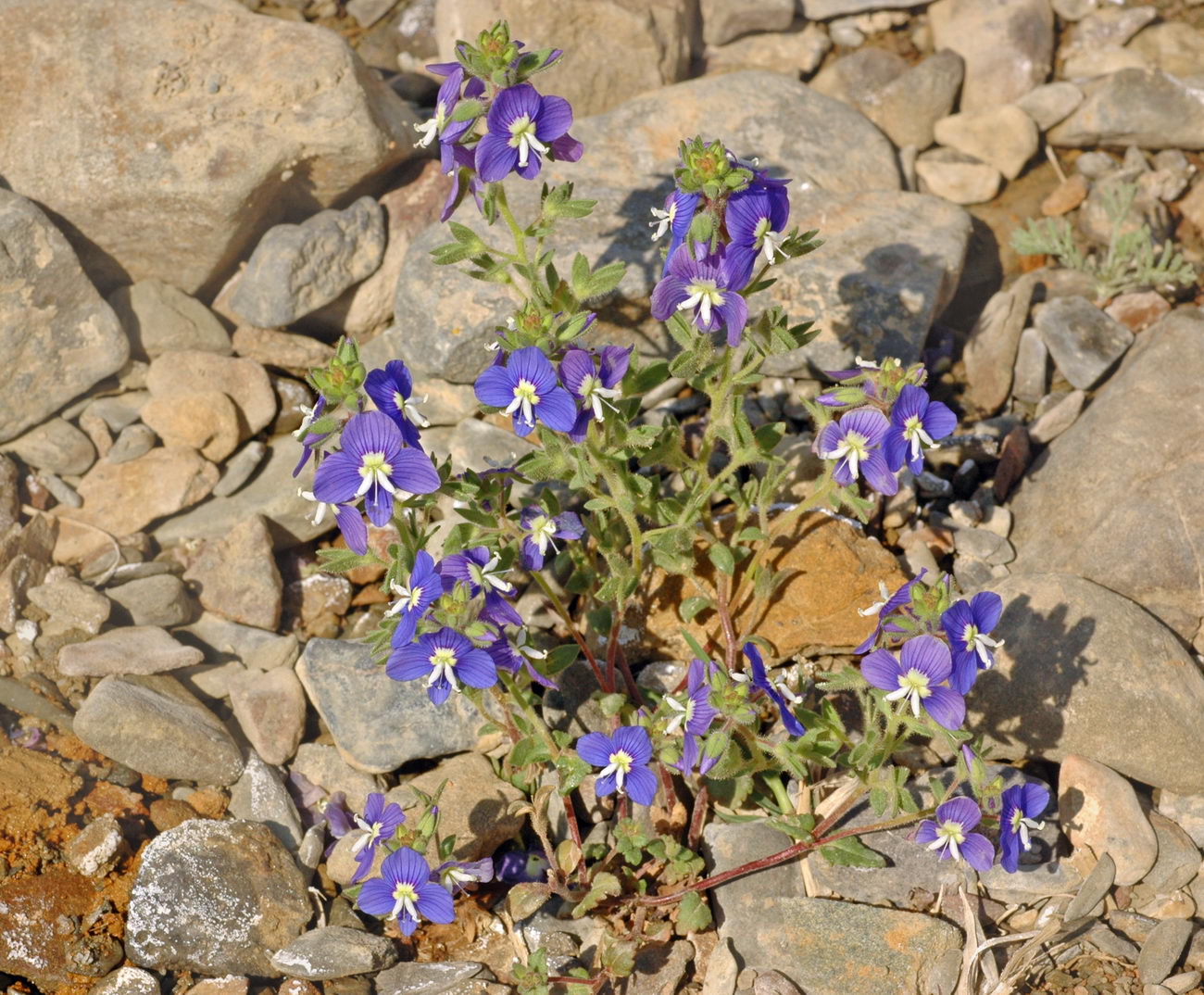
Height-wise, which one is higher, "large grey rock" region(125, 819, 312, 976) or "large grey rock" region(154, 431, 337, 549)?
"large grey rock" region(154, 431, 337, 549)

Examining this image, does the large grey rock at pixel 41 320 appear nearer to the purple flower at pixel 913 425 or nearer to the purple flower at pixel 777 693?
the purple flower at pixel 777 693

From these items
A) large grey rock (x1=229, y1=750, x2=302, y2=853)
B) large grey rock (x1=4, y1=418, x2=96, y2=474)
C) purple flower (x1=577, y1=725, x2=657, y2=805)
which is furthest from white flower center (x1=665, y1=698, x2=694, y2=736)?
large grey rock (x1=4, y1=418, x2=96, y2=474)

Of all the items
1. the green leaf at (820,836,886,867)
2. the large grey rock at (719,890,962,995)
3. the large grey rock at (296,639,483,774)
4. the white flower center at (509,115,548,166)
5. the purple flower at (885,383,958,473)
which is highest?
the white flower center at (509,115,548,166)

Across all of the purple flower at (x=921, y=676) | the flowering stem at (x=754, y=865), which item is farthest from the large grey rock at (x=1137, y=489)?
the purple flower at (x=921, y=676)

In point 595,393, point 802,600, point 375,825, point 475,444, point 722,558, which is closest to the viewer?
point 595,393

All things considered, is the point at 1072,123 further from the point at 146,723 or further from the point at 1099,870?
the point at 146,723

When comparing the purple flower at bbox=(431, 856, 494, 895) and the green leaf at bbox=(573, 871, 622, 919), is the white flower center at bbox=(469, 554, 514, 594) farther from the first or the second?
the green leaf at bbox=(573, 871, 622, 919)

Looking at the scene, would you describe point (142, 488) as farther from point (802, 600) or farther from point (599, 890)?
point (802, 600)

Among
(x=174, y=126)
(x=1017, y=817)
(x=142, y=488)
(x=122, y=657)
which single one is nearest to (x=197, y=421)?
(x=142, y=488)
